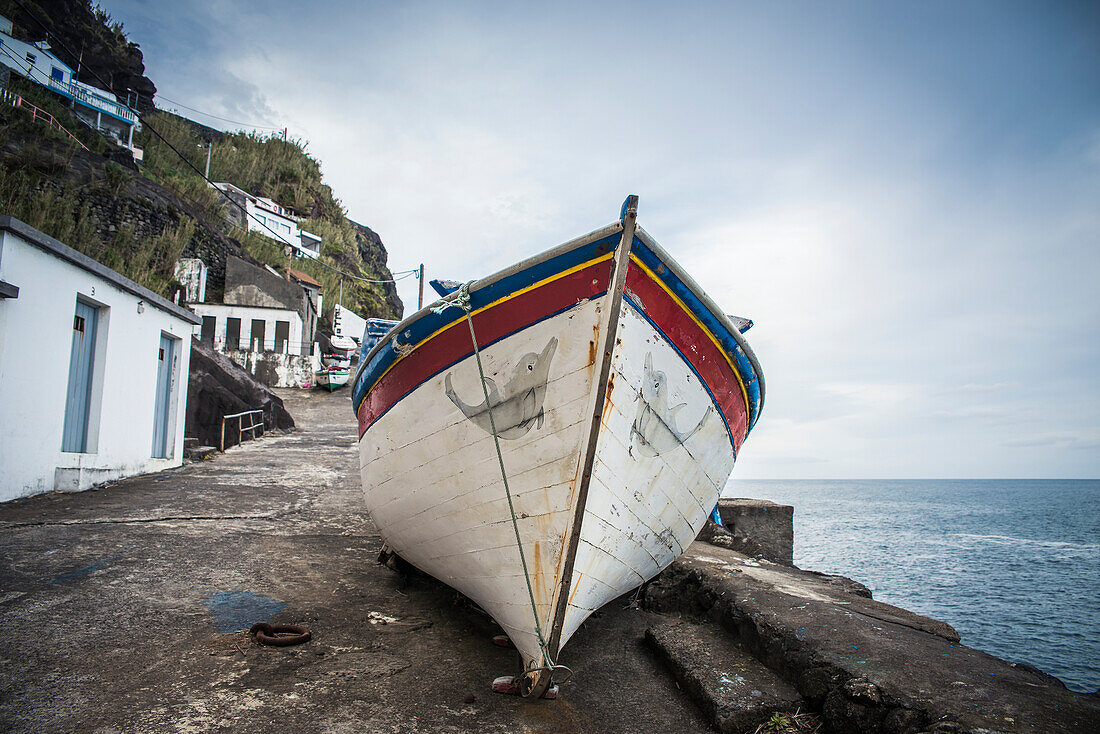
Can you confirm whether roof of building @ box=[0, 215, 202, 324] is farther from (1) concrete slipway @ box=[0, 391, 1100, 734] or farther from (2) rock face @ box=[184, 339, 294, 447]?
(2) rock face @ box=[184, 339, 294, 447]

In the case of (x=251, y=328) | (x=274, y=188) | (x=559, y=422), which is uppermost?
(x=274, y=188)

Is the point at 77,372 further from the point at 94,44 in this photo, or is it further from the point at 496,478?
the point at 94,44

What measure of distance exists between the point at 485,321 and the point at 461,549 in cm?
118

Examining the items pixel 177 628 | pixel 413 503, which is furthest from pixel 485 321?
pixel 177 628

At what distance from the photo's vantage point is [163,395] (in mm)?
8625

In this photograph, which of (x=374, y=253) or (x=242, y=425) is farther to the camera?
(x=374, y=253)

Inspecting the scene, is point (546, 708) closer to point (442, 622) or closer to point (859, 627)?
point (442, 622)

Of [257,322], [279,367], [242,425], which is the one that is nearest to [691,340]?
[242,425]

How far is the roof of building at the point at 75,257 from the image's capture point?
17.2 feet

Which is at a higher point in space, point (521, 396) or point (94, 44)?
point (94, 44)

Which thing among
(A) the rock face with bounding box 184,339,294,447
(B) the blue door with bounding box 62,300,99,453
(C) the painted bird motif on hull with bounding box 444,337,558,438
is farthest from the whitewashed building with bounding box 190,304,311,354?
(C) the painted bird motif on hull with bounding box 444,337,558,438

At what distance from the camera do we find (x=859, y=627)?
2865 millimetres

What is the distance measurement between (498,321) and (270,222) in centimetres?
4496

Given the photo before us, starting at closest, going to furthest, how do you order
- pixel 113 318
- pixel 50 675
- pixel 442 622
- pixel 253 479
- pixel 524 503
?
1. pixel 50 675
2. pixel 524 503
3. pixel 442 622
4. pixel 113 318
5. pixel 253 479
